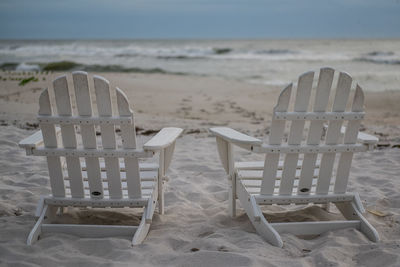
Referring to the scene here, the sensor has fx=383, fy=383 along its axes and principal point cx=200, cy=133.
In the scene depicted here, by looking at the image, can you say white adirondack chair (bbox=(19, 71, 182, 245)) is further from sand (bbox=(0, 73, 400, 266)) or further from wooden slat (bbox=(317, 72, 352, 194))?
wooden slat (bbox=(317, 72, 352, 194))

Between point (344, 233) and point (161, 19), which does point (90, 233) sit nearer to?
point (344, 233)

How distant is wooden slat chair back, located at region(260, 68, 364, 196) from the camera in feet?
Result: 8.04

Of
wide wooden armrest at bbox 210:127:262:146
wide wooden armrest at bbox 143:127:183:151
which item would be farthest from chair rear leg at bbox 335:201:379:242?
→ wide wooden armrest at bbox 143:127:183:151

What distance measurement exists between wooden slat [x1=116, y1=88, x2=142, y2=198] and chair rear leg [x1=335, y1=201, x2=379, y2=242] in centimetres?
154

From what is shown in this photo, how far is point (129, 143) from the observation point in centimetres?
251

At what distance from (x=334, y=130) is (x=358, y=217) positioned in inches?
27.5

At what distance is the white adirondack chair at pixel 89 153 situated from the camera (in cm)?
242

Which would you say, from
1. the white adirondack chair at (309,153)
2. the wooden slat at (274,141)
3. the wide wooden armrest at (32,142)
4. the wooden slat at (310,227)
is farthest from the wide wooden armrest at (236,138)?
the wide wooden armrest at (32,142)

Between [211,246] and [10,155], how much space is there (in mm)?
3358

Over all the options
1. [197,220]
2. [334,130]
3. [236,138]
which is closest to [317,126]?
[334,130]

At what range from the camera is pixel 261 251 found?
92.8 inches

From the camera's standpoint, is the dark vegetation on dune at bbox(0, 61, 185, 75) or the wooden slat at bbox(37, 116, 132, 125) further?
the dark vegetation on dune at bbox(0, 61, 185, 75)

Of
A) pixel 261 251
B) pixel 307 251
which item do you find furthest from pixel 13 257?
pixel 307 251

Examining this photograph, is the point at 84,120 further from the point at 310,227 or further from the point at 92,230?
the point at 310,227
